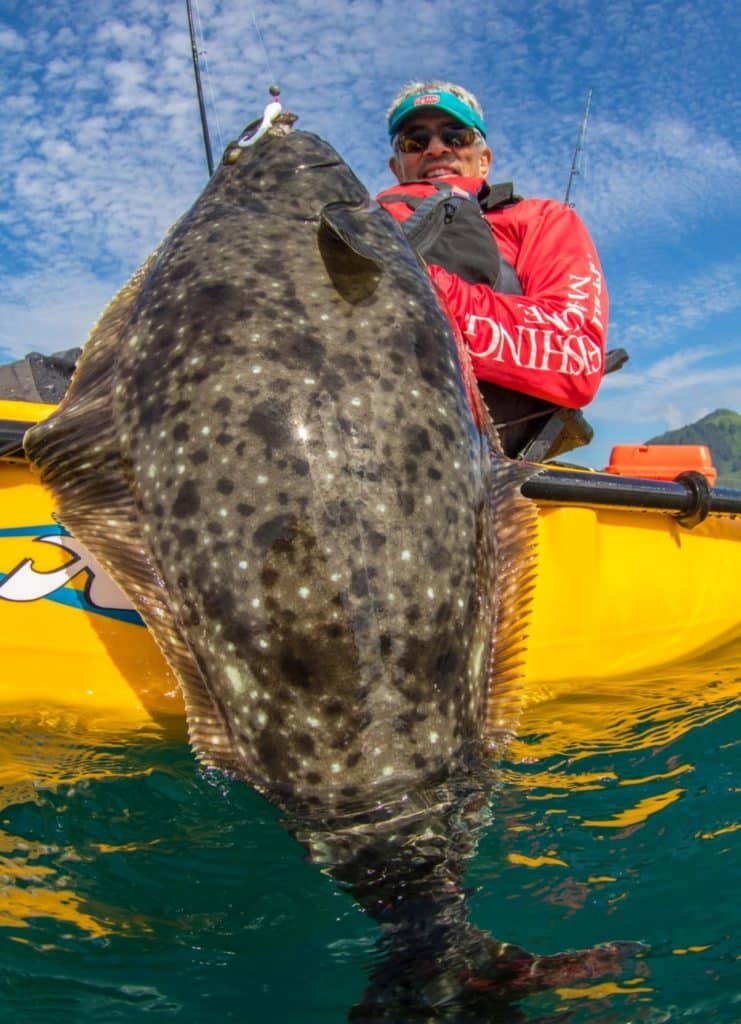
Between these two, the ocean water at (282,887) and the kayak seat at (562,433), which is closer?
the ocean water at (282,887)

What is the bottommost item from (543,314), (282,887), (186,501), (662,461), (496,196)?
(282,887)

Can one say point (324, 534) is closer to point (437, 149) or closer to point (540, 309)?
point (540, 309)

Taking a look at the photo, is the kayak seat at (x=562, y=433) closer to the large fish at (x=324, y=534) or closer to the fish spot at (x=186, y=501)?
the large fish at (x=324, y=534)

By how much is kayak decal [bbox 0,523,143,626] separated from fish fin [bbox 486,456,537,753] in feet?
4.79

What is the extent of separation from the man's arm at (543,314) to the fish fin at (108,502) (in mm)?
1395

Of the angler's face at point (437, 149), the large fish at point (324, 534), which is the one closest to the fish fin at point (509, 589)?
the large fish at point (324, 534)

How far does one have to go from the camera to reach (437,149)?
5.02 meters

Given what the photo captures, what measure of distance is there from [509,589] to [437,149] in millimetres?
3245

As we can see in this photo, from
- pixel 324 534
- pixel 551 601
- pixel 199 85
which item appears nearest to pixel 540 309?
pixel 551 601

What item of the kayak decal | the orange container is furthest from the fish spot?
the orange container

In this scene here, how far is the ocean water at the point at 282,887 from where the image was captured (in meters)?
1.86

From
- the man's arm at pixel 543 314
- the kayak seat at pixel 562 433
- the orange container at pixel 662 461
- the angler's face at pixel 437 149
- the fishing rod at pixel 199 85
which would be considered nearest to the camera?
the man's arm at pixel 543 314

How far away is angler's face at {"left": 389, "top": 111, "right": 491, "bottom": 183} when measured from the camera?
16.3 ft

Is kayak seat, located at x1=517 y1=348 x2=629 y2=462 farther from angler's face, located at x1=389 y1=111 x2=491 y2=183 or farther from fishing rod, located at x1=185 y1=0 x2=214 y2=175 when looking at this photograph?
fishing rod, located at x1=185 y1=0 x2=214 y2=175
